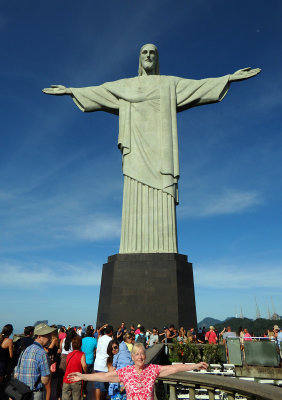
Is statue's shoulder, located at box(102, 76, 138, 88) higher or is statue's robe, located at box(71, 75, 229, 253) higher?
statue's shoulder, located at box(102, 76, 138, 88)

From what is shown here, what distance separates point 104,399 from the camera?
5902mm

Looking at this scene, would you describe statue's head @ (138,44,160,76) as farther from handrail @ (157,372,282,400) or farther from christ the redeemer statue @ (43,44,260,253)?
handrail @ (157,372,282,400)

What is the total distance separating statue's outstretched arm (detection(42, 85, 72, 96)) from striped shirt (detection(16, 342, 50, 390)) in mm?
12995

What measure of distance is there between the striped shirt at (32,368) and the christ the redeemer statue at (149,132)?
8955 millimetres

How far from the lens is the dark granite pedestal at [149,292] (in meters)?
11.6

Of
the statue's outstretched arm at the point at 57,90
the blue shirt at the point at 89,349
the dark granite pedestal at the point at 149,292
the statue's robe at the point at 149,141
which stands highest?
the statue's outstretched arm at the point at 57,90

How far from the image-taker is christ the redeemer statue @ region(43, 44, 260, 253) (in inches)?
515

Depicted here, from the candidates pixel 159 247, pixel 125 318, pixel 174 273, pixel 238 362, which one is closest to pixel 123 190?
pixel 159 247

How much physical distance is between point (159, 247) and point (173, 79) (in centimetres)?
775

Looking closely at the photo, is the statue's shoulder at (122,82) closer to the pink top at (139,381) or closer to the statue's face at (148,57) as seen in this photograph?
the statue's face at (148,57)

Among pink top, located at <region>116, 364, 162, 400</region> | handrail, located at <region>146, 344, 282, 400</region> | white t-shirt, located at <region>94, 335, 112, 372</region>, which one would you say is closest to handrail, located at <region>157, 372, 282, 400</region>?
handrail, located at <region>146, 344, 282, 400</region>

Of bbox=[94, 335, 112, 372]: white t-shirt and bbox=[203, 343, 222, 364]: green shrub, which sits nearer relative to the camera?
bbox=[94, 335, 112, 372]: white t-shirt

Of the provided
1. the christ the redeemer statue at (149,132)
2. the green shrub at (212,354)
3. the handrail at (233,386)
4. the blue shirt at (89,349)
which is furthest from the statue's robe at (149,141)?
the handrail at (233,386)

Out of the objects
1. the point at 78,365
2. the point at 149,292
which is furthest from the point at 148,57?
the point at 78,365
